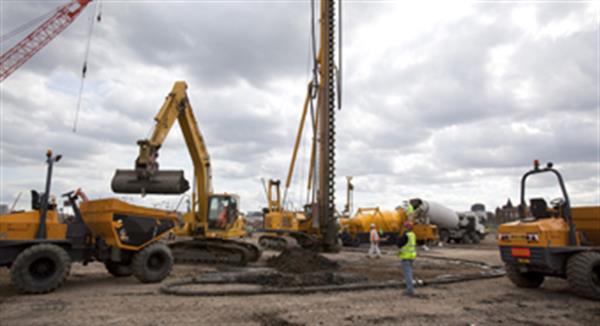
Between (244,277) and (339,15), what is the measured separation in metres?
16.1

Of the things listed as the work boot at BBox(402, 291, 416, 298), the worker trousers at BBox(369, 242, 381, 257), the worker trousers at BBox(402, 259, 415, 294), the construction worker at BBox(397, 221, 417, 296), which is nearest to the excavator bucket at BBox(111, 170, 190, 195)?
the construction worker at BBox(397, 221, 417, 296)

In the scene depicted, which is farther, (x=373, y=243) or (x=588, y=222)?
(x=373, y=243)

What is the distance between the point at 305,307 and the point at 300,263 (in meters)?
5.29

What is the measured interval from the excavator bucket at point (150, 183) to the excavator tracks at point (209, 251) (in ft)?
10.8

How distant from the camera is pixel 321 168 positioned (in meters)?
22.0

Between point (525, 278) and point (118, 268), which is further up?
point (118, 268)

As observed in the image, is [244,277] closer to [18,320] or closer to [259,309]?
[259,309]

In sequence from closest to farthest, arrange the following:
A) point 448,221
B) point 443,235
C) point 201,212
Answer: point 201,212, point 448,221, point 443,235

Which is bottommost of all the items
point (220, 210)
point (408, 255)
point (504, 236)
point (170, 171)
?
point (408, 255)

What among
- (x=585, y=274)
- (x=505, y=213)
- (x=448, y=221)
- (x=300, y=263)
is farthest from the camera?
(x=505, y=213)

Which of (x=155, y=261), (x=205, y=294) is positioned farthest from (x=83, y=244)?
(x=205, y=294)

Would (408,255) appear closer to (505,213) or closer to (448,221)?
(448,221)

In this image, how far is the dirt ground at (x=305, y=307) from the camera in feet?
25.0

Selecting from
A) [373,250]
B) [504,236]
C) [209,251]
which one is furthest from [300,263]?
[373,250]
